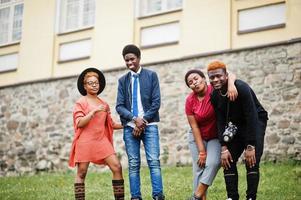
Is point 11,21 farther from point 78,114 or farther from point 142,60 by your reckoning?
point 78,114

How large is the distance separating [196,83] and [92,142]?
1372 millimetres

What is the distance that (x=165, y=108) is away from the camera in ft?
41.3

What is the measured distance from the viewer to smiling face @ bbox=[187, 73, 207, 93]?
5480 millimetres

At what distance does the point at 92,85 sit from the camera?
5.84 meters

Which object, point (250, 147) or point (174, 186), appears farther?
point (174, 186)

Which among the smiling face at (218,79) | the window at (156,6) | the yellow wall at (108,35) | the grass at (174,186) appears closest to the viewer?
the smiling face at (218,79)

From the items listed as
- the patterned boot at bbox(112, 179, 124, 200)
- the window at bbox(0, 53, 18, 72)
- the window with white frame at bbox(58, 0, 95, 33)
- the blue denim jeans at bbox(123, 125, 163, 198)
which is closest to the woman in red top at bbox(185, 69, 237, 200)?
the blue denim jeans at bbox(123, 125, 163, 198)

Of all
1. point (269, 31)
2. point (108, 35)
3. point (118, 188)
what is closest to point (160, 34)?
point (108, 35)

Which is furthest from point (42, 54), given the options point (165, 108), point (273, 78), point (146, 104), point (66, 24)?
point (146, 104)

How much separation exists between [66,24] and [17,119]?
338cm

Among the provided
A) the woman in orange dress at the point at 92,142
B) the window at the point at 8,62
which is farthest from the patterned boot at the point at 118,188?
the window at the point at 8,62

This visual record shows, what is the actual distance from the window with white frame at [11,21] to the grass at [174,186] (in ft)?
22.8

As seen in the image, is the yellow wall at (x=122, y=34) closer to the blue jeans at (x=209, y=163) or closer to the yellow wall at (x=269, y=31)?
the yellow wall at (x=269, y=31)

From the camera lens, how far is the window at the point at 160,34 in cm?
1273
